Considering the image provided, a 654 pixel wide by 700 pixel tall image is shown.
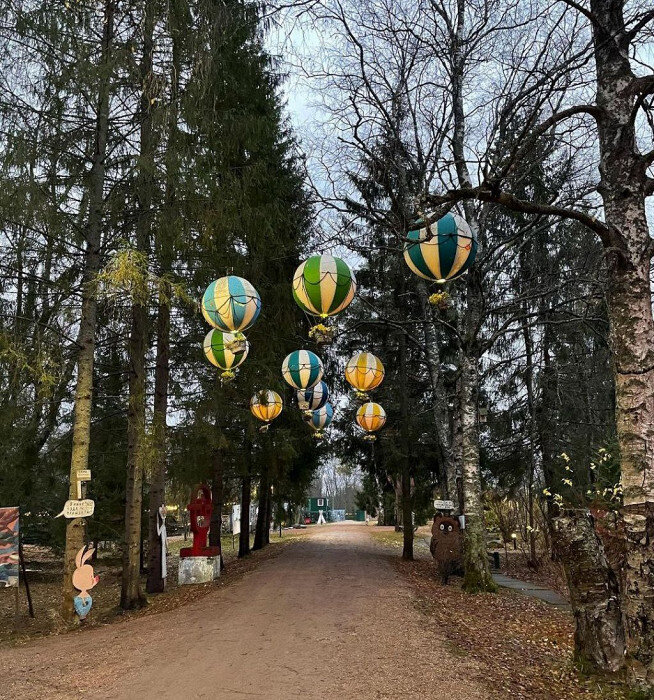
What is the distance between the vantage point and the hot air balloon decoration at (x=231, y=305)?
7168mm

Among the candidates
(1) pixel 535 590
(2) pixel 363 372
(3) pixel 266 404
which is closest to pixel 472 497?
(1) pixel 535 590

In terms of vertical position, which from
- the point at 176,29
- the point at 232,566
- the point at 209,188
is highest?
the point at 176,29

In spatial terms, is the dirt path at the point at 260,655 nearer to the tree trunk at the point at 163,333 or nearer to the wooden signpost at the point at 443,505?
the tree trunk at the point at 163,333

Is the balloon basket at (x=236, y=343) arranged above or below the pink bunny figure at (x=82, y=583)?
above

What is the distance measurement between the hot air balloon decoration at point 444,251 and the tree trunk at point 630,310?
55.1 inches

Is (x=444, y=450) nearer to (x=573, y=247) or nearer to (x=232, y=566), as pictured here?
(x=573, y=247)

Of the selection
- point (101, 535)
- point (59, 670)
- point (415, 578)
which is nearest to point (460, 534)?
point (415, 578)

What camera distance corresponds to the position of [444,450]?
14.0 metres

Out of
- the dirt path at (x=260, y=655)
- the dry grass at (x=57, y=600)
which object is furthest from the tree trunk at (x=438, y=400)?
the dry grass at (x=57, y=600)

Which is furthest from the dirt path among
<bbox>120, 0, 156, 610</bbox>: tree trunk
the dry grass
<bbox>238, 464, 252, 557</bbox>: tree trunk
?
<bbox>238, 464, 252, 557</bbox>: tree trunk

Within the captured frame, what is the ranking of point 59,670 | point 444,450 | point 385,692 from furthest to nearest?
point 444,450, point 59,670, point 385,692

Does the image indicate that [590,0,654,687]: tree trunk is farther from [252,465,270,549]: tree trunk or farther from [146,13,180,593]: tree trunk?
[252,465,270,549]: tree trunk

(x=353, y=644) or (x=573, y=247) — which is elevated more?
(x=573, y=247)

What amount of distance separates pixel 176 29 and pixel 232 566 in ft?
43.6
